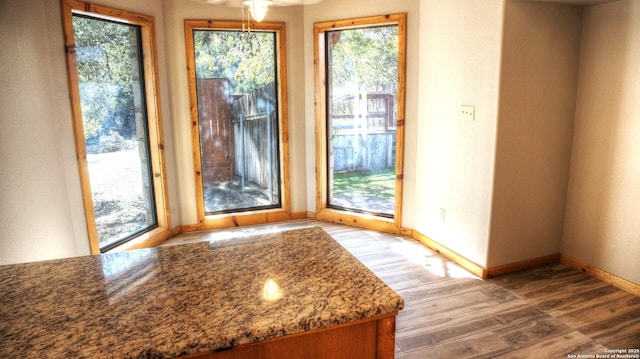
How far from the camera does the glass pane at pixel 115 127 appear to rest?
11.3 ft

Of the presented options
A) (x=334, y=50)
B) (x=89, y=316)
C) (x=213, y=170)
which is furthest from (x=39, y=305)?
(x=334, y=50)

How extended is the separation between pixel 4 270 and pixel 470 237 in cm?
315

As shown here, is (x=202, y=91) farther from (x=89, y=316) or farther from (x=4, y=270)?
(x=89, y=316)

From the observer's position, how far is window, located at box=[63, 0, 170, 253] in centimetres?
327

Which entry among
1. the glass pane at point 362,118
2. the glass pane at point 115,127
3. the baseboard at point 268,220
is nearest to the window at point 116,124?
the glass pane at point 115,127

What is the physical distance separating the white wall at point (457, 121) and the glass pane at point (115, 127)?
2803 mm

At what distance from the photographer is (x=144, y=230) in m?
4.15

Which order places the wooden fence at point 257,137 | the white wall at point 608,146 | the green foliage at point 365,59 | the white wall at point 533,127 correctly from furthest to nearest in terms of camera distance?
the wooden fence at point 257,137 < the green foliage at point 365,59 < the white wall at point 533,127 < the white wall at point 608,146

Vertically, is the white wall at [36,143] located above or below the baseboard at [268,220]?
above

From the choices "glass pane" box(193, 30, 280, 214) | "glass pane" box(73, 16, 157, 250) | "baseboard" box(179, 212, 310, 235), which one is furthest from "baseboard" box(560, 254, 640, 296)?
"glass pane" box(73, 16, 157, 250)

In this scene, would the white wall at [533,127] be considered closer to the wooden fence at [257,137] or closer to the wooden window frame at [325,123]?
the wooden window frame at [325,123]

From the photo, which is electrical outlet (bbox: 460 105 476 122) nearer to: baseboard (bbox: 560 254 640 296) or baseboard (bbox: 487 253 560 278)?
baseboard (bbox: 487 253 560 278)

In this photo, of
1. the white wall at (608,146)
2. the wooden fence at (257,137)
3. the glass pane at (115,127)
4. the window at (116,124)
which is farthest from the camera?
the wooden fence at (257,137)

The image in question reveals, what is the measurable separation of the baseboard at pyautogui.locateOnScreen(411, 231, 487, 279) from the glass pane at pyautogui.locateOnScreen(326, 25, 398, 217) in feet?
1.68
